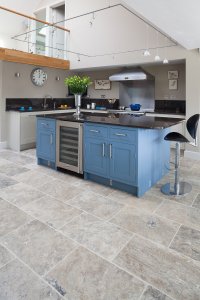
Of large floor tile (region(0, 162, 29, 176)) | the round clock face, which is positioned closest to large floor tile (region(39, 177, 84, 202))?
large floor tile (region(0, 162, 29, 176))

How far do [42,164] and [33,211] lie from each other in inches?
75.2

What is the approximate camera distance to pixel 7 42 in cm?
807

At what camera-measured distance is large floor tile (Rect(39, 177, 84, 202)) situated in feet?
10.1

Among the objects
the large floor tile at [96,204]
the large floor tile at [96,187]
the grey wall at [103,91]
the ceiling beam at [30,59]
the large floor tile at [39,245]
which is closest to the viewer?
the large floor tile at [39,245]

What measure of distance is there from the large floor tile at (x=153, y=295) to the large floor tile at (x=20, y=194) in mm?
1828

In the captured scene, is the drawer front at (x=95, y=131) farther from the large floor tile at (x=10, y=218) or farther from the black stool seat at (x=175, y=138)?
the large floor tile at (x=10, y=218)

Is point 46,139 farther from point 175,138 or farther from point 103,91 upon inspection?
point 103,91

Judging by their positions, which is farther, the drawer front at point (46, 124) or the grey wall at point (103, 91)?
the grey wall at point (103, 91)

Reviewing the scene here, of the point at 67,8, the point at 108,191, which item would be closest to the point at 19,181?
the point at 108,191

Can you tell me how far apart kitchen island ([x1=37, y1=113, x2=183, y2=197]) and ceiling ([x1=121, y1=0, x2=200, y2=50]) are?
1.27 metres

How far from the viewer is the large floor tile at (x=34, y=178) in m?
3.56

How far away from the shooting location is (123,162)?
3117 mm

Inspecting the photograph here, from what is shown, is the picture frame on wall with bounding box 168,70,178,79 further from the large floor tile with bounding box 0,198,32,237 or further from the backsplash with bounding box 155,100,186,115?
the large floor tile with bounding box 0,198,32,237

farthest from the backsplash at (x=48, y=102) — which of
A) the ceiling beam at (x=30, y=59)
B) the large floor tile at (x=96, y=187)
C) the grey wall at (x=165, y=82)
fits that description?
the large floor tile at (x=96, y=187)
